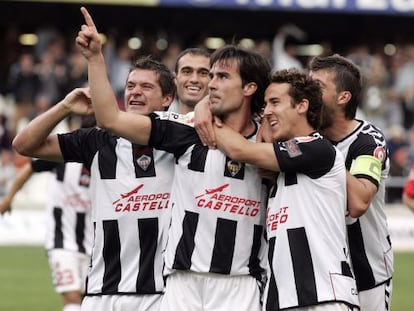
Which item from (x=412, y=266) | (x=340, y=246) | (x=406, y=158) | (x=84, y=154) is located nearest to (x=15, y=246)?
(x=412, y=266)

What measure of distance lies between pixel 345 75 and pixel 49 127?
1912 millimetres

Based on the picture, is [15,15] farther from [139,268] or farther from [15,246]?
[139,268]

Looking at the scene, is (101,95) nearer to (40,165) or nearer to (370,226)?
(370,226)

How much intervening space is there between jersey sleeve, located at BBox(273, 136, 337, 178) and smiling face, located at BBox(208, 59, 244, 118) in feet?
1.39

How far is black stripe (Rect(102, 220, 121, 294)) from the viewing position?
7.17 metres

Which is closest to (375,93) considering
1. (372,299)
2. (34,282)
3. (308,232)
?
(34,282)

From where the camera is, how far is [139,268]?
713cm

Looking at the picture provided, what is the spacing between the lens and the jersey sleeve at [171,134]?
6648 millimetres

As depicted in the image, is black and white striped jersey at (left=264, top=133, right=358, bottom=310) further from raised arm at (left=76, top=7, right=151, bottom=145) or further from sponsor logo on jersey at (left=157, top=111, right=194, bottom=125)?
raised arm at (left=76, top=7, right=151, bottom=145)

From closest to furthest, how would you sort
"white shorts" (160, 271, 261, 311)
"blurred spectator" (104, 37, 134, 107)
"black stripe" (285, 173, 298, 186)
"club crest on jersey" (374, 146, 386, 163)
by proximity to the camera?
"black stripe" (285, 173, 298, 186), "white shorts" (160, 271, 261, 311), "club crest on jersey" (374, 146, 386, 163), "blurred spectator" (104, 37, 134, 107)

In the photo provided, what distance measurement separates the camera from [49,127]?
22.9 feet

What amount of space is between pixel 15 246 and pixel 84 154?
1177 cm

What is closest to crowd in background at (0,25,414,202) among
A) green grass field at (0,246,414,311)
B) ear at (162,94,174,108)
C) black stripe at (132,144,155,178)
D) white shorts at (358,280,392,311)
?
green grass field at (0,246,414,311)

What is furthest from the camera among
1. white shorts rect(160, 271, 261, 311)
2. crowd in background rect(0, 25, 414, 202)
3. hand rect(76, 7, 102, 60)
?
crowd in background rect(0, 25, 414, 202)
